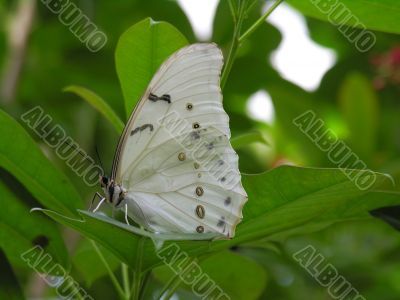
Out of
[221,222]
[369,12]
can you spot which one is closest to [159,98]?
[221,222]

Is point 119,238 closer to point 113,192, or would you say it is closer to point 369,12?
point 113,192

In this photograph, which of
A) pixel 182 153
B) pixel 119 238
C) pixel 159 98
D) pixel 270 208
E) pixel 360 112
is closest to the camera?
pixel 119 238

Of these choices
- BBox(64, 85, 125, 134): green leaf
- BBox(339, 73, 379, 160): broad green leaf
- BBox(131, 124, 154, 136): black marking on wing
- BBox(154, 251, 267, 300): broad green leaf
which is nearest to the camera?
BBox(131, 124, 154, 136): black marking on wing

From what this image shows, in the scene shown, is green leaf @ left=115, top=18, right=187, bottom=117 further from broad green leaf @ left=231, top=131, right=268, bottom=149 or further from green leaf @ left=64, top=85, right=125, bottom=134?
broad green leaf @ left=231, top=131, right=268, bottom=149

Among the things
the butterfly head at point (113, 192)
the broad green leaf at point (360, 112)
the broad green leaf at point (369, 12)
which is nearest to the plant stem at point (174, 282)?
the butterfly head at point (113, 192)

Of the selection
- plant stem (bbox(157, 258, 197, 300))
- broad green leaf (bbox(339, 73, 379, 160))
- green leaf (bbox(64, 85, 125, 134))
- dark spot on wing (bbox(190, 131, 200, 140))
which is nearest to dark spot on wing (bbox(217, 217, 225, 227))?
plant stem (bbox(157, 258, 197, 300))

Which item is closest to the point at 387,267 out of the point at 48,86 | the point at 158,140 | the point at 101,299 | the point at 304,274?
the point at 304,274

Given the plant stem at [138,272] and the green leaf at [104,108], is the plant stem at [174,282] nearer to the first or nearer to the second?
the plant stem at [138,272]

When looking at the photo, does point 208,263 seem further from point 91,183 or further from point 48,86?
point 48,86
